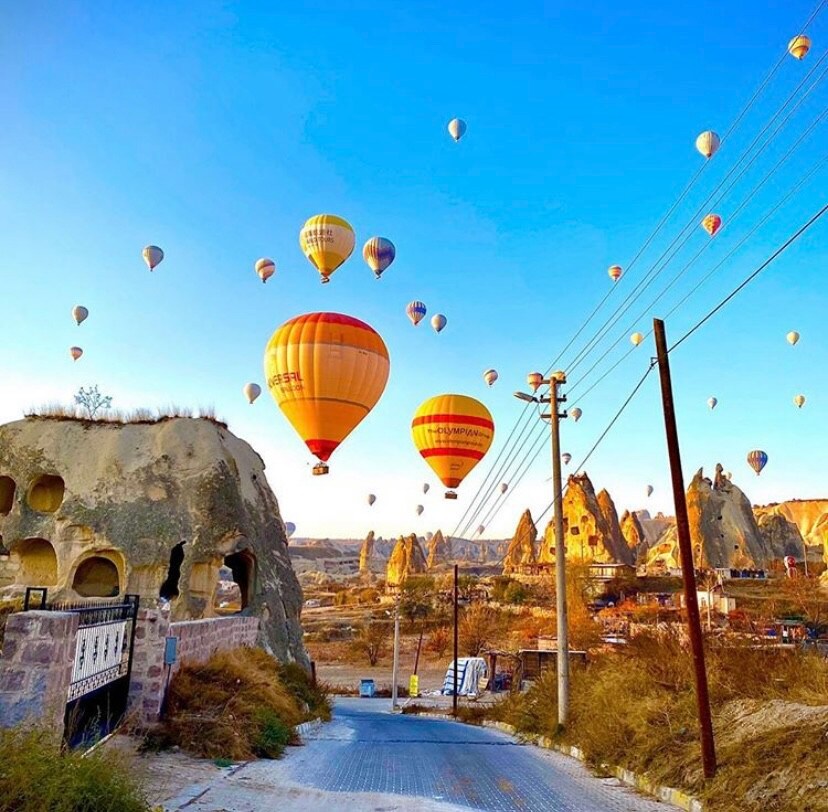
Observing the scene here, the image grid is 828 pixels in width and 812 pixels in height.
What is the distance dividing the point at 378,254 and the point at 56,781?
970 inches

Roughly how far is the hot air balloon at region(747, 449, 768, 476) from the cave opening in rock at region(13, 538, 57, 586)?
2677 inches

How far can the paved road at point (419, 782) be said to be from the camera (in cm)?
961

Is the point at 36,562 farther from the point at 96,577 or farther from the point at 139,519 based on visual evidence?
the point at 139,519

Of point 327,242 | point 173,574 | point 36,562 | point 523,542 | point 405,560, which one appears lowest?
point 173,574

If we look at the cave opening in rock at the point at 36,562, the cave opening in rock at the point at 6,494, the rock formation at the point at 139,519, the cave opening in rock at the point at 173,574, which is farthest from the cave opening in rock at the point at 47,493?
the cave opening in rock at the point at 173,574

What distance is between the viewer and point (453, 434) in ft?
105

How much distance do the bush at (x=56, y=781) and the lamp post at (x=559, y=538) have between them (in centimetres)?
1337

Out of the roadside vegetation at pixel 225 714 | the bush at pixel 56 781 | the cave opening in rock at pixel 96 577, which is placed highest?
the cave opening in rock at pixel 96 577

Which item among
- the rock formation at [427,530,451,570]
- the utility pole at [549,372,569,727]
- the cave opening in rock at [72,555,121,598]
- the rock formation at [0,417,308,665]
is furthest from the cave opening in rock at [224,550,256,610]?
the rock formation at [427,530,451,570]

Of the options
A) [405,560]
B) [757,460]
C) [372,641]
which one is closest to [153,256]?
[372,641]

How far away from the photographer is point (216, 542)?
2425 cm

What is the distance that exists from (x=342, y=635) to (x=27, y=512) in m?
49.1

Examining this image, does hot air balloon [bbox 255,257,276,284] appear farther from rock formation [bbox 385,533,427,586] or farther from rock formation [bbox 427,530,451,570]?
rock formation [bbox 427,530,451,570]

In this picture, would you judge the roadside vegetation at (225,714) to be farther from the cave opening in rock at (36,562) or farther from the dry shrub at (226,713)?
the cave opening in rock at (36,562)
